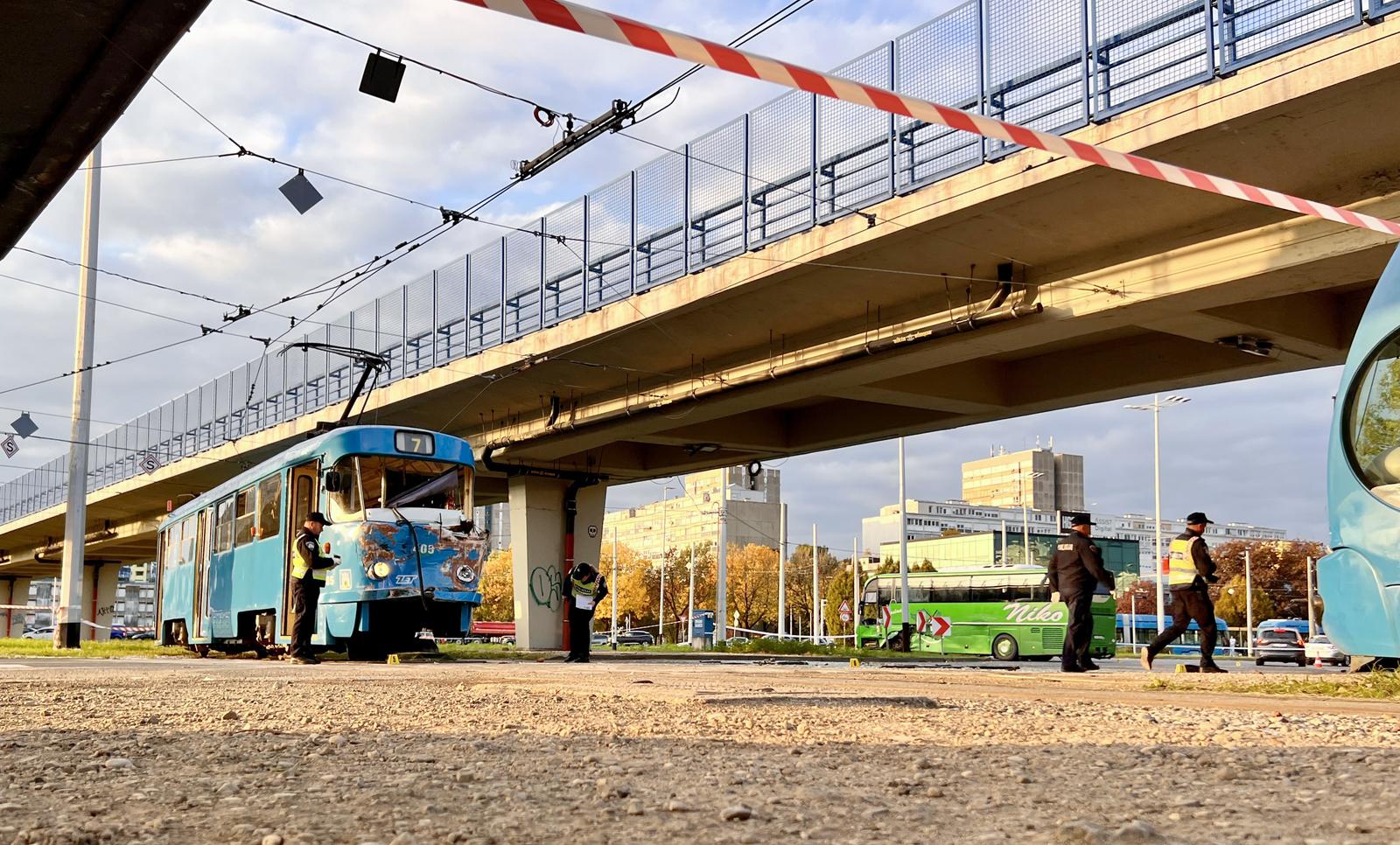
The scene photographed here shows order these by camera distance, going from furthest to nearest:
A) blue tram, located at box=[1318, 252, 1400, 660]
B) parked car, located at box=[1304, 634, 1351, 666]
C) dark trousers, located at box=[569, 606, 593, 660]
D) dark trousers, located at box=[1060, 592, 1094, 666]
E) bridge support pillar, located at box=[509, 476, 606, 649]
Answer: bridge support pillar, located at box=[509, 476, 606, 649] < parked car, located at box=[1304, 634, 1351, 666] < dark trousers, located at box=[569, 606, 593, 660] < dark trousers, located at box=[1060, 592, 1094, 666] < blue tram, located at box=[1318, 252, 1400, 660]

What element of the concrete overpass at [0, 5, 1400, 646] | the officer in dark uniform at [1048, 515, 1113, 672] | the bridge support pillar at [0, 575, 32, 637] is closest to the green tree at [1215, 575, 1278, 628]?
the concrete overpass at [0, 5, 1400, 646]

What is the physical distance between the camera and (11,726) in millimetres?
6328

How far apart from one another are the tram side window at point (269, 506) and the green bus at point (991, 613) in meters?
21.5

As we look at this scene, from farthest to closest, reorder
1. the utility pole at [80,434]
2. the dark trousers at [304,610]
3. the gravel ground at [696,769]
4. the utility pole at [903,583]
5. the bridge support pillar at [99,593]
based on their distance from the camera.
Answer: the bridge support pillar at [99,593]
the utility pole at [903,583]
the utility pole at [80,434]
the dark trousers at [304,610]
the gravel ground at [696,769]

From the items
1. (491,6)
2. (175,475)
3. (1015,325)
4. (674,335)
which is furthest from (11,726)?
(175,475)

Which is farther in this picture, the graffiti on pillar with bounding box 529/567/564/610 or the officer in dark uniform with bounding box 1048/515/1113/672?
the graffiti on pillar with bounding box 529/567/564/610

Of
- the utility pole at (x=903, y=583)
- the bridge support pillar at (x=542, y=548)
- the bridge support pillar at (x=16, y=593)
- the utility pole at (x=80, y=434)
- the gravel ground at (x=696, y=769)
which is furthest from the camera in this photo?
the bridge support pillar at (x=16, y=593)

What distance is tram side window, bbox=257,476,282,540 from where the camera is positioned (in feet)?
60.6

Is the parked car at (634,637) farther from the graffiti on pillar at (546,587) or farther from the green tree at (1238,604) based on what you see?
the graffiti on pillar at (546,587)

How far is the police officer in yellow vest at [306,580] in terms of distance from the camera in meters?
15.5

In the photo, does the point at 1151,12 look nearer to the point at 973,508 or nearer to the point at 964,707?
the point at 964,707

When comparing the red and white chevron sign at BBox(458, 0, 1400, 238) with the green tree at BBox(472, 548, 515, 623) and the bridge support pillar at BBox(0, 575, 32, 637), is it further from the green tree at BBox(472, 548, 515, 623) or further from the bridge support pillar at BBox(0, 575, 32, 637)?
the green tree at BBox(472, 548, 515, 623)

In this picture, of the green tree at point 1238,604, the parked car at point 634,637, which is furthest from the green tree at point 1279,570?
the parked car at point 634,637

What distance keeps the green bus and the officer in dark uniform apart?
1852cm
